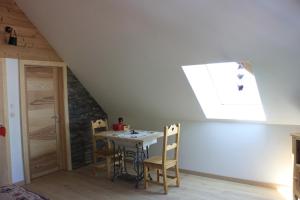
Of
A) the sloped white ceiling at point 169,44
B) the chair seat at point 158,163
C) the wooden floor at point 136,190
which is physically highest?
the sloped white ceiling at point 169,44

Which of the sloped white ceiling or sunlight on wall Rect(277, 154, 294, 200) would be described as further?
sunlight on wall Rect(277, 154, 294, 200)

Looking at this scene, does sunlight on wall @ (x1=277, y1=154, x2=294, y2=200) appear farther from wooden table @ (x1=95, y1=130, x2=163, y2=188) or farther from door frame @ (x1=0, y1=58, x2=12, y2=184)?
door frame @ (x1=0, y1=58, x2=12, y2=184)

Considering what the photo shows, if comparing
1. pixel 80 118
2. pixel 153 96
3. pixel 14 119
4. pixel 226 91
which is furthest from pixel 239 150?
pixel 14 119

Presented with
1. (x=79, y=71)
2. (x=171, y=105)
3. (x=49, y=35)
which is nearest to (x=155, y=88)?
(x=171, y=105)

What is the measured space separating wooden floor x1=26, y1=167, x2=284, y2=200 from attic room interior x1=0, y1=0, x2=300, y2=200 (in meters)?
0.03

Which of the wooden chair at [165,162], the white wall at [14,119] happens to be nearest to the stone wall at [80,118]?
the white wall at [14,119]

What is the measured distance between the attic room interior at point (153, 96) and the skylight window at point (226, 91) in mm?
15

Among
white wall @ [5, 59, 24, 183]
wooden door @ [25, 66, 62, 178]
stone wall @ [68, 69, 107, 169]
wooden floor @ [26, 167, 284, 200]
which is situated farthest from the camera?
stone wall @ [68, 69, 107, 169]

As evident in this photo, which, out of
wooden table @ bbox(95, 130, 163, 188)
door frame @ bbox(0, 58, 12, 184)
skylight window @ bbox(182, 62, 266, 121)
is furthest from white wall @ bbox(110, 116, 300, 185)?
door frame @ bbox(0, 58, 12, 184)

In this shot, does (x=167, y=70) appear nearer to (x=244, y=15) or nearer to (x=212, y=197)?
(x=244, y=15)

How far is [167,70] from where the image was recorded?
362 cm

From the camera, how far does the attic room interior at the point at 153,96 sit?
286 cm

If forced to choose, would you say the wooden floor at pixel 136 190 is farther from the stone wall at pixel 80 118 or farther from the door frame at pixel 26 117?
the stone wall at pixel 80 118

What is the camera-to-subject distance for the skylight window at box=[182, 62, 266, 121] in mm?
3758
